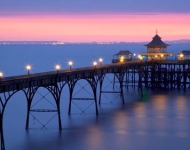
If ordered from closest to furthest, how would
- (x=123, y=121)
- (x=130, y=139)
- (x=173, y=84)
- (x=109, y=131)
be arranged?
(x=130, y=139) < (x=109, y=131) < (x=123, y=121) < (x=173, y=84)

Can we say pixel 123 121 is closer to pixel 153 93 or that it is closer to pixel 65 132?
pixel 65 132

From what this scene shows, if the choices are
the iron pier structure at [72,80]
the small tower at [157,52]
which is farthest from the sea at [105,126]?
the small tower at [157,52]

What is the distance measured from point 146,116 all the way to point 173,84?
33.4 meters

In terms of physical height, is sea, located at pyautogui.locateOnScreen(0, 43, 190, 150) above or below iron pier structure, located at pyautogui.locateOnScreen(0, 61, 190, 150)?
below

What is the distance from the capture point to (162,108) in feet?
184

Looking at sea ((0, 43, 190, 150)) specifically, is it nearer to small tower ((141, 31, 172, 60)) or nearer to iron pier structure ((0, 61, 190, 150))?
iron pier structure ((0, 61, 190, 150))

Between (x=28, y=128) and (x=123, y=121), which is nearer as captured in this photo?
(x=28, y=128)

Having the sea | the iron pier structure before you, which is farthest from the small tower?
the sea

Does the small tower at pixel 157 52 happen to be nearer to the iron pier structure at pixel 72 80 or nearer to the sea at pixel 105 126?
the iron pier structure at pixel 72 80

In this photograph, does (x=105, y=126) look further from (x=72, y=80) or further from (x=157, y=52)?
(x=157, y=52)

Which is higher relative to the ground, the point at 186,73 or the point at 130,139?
the point at 186,73

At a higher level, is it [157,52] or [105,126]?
[157,52]

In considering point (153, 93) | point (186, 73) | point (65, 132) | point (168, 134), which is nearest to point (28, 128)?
point (65, 132)

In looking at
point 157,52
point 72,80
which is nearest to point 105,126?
point 72,80
